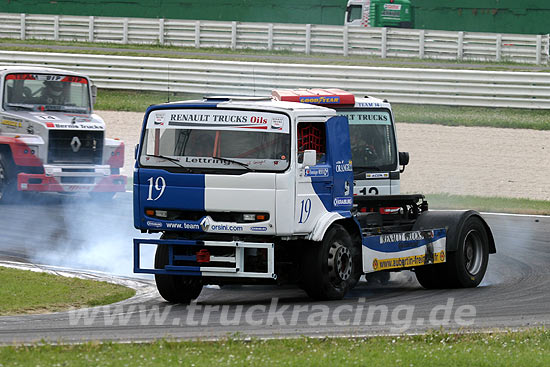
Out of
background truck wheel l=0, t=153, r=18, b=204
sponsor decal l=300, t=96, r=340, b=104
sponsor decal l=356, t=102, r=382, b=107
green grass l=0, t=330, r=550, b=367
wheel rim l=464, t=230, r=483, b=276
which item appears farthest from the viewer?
background truck wheel l=0, t=153, r=18, b=204

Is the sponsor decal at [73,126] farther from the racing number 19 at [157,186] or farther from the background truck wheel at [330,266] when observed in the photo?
the background truck wheel at [330,266]

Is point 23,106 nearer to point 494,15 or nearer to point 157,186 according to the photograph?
point 157,186

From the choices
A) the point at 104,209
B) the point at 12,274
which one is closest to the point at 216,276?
the point at 12,274

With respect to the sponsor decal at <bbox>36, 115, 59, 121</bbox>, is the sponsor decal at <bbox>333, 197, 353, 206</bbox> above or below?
below

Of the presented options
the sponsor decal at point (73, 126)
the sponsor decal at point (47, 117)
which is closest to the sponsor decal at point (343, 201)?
the sponsor decal at point (73, 126)

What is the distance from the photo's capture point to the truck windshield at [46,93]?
18.3 m

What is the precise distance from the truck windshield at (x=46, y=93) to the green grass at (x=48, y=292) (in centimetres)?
671

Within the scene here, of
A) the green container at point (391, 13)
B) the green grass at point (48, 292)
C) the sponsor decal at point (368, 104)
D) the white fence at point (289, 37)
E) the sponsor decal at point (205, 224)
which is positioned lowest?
the green grass at point (48, 292)

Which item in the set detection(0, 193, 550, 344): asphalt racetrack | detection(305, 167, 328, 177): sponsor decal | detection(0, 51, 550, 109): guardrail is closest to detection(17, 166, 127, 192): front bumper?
detection(0, 193, 550, 344): asphalt racetrack

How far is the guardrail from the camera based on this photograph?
1097 inches

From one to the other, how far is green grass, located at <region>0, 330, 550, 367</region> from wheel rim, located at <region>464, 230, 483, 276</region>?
12.9ft

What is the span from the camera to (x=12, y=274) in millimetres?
11930

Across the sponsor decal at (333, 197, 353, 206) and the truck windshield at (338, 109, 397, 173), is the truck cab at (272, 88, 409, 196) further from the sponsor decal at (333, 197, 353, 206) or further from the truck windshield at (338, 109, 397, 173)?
the sponsor decal at (333, 197, 353, 206)

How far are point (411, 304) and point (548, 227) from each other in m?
7.02
